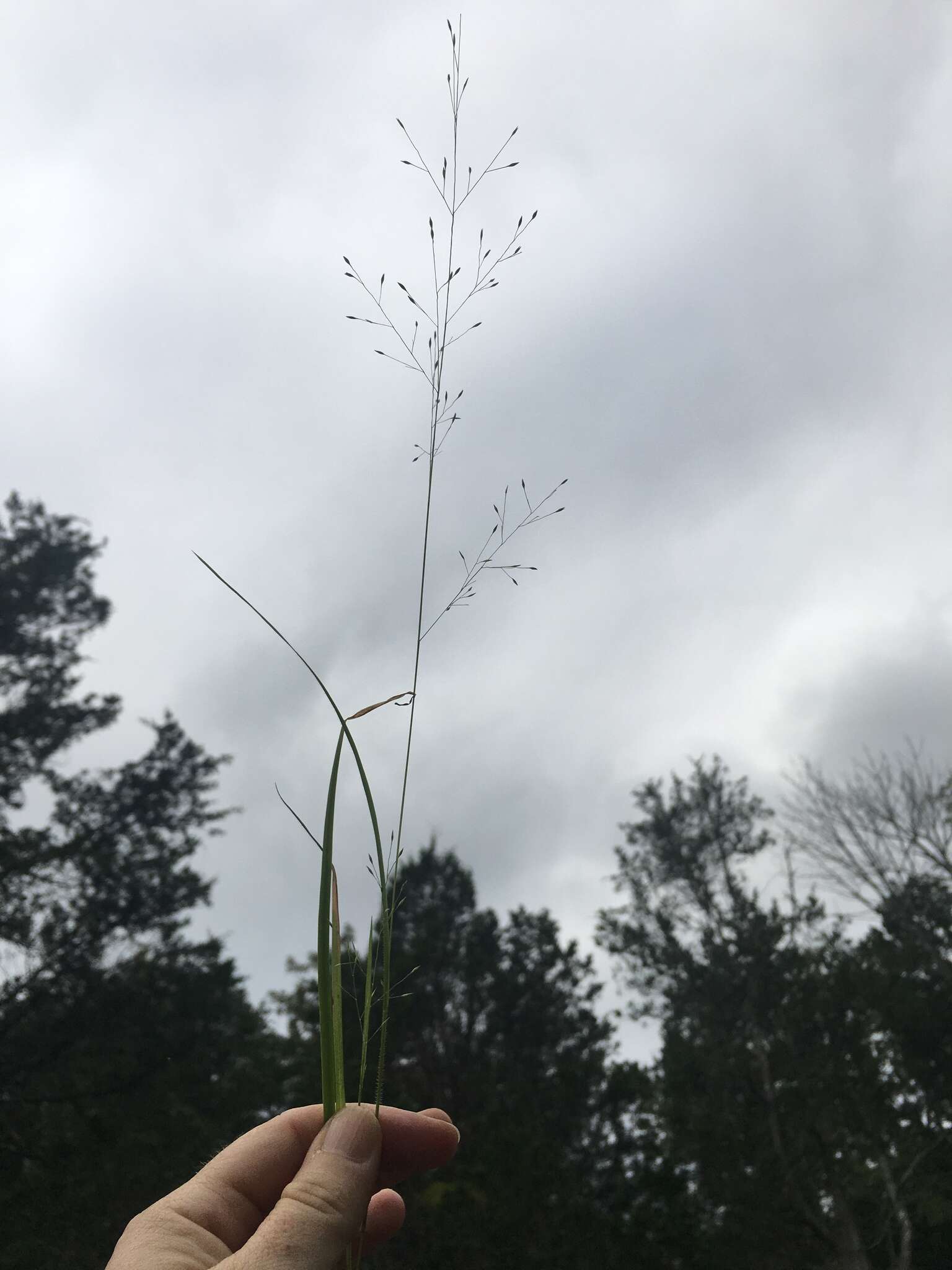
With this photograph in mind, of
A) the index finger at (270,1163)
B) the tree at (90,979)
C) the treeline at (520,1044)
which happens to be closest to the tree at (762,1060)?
the treeline at (520,1044)

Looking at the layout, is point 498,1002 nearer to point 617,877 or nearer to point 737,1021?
point 617,877

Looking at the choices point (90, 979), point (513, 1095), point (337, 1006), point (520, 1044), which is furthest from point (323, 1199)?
point (520, 1044)

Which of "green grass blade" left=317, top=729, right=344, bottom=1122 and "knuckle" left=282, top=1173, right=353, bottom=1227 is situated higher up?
"green grass blade" left=317, top=729, right=344, bottom=1122

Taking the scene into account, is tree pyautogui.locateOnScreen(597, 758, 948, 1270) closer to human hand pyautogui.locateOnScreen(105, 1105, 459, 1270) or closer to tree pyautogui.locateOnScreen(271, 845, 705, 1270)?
tree pyautogui.locateOnScreen(271, 845, 705, 1270)

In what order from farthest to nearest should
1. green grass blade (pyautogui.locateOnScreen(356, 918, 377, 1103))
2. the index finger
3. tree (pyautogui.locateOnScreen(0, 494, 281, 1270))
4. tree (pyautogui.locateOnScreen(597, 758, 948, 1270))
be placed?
tree (pyautogui.locateOnScreen(597, 758, 948, 1270)) < tree (pyautogui.locateOnScreen(0, 494, 281, 1270)) < the index finger < green grass blade (pyautogui.locateOnScreen(356, 918, 377, 1103))

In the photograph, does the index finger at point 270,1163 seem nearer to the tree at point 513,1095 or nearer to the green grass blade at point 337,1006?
the green grass blade at point 337,1006

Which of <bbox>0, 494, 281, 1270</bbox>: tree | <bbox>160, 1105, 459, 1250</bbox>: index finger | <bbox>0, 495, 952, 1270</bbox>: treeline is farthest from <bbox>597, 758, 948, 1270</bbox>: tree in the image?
<bbox>160, 1105, 459, 1250</bbox>: index finger
